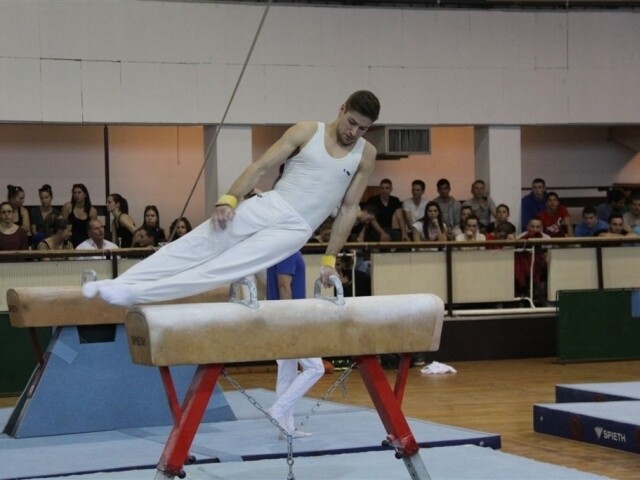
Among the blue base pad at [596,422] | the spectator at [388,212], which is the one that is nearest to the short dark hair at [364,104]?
the blue base pad at [596,422]

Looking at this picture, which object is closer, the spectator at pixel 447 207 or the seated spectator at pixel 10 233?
the seated spectator at pixel 10 233

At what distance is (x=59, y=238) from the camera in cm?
1111

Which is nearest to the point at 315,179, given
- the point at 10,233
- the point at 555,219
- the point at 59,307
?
the point at 59,307

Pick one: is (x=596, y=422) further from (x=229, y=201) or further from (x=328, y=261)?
(x=229, y=201)

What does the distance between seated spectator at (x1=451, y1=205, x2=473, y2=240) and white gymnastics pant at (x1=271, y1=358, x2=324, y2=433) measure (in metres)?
6.01

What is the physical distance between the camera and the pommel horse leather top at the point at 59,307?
7371mm

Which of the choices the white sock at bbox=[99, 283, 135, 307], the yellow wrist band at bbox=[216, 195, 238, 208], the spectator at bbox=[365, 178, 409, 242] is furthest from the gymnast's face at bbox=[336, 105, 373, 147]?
the spectator at bbox=[365, 178, 409, 242]

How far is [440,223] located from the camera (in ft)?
41.9

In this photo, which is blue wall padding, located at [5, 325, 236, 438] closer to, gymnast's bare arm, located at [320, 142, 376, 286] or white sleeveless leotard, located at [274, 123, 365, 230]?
gymnast's bare arm, located at [320, 142, 376, 286]

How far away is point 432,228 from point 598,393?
4850 mm

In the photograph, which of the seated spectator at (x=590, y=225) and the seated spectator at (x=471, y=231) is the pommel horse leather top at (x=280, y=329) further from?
the seated spectator at (x=590, y=225)

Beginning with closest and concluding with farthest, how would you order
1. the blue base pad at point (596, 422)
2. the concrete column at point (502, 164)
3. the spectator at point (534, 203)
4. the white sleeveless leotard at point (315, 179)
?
the white sleeveless leotard at point (315, 179) → the blue base pad at point (596, 422) → the spectator at point (534, 203) → the concrete column at point (502, 164)

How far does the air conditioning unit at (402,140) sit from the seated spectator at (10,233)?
458 centimetres

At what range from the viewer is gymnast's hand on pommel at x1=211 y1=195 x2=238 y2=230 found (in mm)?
5570
